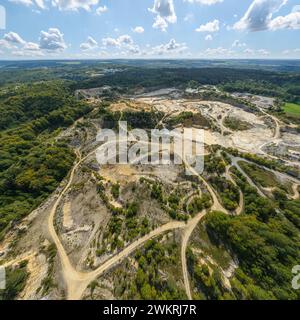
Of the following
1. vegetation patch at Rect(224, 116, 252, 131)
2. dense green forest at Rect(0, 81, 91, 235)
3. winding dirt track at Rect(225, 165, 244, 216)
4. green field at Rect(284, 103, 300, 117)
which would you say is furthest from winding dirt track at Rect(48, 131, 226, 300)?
green field at Rect(284, 103, 300, 117)

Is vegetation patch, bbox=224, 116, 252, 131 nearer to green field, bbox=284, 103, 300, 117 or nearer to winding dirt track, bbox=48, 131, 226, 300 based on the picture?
green field, bbox=284, 103, 300, 117

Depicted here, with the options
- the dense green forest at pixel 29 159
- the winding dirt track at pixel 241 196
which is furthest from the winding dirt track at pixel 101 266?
the dense green forest at pixel 29 159

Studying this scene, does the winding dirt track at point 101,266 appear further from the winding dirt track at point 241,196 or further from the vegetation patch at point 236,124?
the vegetation patch at point 236,124

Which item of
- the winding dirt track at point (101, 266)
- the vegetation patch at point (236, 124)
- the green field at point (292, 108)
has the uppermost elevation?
the green field at point (292, 108)

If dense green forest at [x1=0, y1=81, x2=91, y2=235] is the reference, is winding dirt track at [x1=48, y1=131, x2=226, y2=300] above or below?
below

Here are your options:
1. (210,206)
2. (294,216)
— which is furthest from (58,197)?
(294,216)

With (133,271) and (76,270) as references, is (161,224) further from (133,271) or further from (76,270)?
(76,270)
